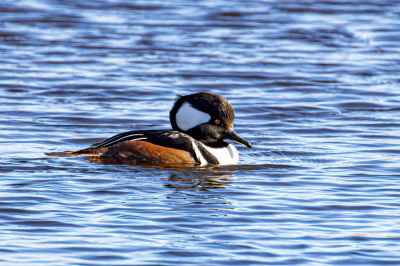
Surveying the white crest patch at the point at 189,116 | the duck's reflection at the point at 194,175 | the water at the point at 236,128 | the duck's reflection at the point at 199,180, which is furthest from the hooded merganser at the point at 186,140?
the duck's reflection at the point at 199,180

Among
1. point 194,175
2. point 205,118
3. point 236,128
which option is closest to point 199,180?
point 194,175

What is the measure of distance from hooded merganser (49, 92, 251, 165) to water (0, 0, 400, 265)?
0.23m

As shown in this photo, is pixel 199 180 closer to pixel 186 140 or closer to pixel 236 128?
pixel 186 140

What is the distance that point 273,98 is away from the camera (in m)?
15.7

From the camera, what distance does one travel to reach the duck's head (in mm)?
10781

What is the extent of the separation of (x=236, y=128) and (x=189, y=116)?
2.63 meters

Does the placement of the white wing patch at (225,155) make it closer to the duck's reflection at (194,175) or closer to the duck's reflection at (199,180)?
the duck's reflection at (194,175)

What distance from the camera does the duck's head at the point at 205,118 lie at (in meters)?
10.8

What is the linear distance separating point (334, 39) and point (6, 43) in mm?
8766

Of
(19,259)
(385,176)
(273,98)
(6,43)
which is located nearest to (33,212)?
(19,259)

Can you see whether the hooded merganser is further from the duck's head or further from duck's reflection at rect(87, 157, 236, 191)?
duck's reflection at rect(87, 157, 236, 191)

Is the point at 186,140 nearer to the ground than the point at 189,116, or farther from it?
nearer to the ground

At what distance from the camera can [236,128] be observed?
43.8 feet

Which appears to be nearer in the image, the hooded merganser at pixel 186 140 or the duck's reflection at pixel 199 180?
the duck's reflection at pixel 199 180
